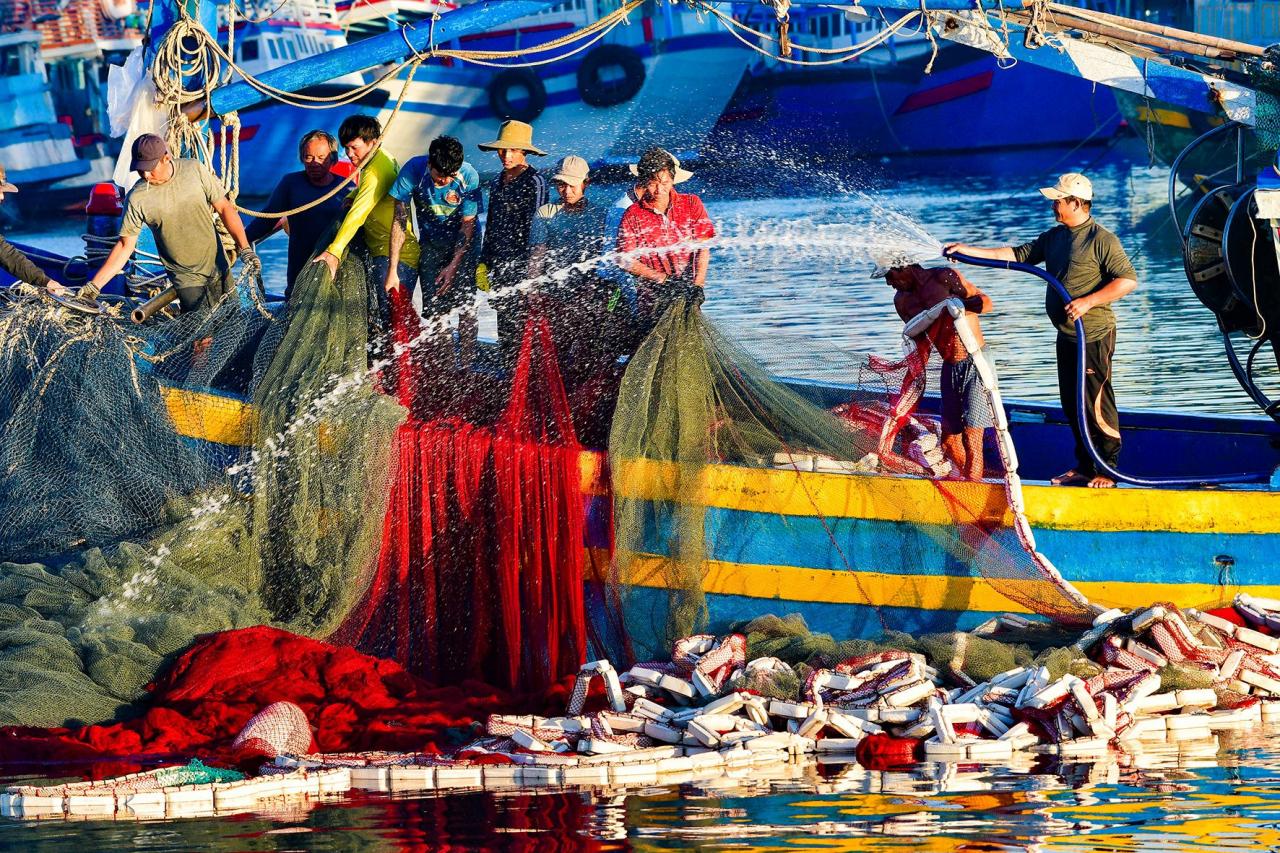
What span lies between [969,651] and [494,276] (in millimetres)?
3025

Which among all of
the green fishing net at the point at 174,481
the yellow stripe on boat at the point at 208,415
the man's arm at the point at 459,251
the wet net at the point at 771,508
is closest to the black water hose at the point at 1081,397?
the wet net at the point at 771,508

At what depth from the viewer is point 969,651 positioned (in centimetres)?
820

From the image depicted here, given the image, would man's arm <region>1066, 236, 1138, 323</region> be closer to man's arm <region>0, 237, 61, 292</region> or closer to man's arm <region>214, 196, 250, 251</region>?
man's arm <region>214, 196, 250, 251</region>

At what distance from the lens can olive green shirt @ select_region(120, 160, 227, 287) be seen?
32.5 ft

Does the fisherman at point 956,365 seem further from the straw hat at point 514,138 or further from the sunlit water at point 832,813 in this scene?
the straw hat at point 514,138

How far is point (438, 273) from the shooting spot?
9789 millimetres

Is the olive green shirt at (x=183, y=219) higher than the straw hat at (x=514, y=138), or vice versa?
the straw hat at (x=514, y=138)

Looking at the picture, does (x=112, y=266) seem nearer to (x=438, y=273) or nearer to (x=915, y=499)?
(x=438, y=273)

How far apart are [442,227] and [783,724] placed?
332 cm

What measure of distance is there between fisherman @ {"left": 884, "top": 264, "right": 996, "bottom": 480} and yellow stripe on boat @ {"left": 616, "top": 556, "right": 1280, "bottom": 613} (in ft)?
1.74

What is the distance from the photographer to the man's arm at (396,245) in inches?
383

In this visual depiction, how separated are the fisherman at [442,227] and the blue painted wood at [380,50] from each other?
770 millimetres

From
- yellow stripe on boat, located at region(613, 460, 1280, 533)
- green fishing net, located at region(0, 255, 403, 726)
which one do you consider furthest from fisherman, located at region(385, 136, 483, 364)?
yellow stripe on boat, located at region(613, 460, 1280, 533)

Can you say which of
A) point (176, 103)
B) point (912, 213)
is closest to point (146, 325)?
point (176, 103)
